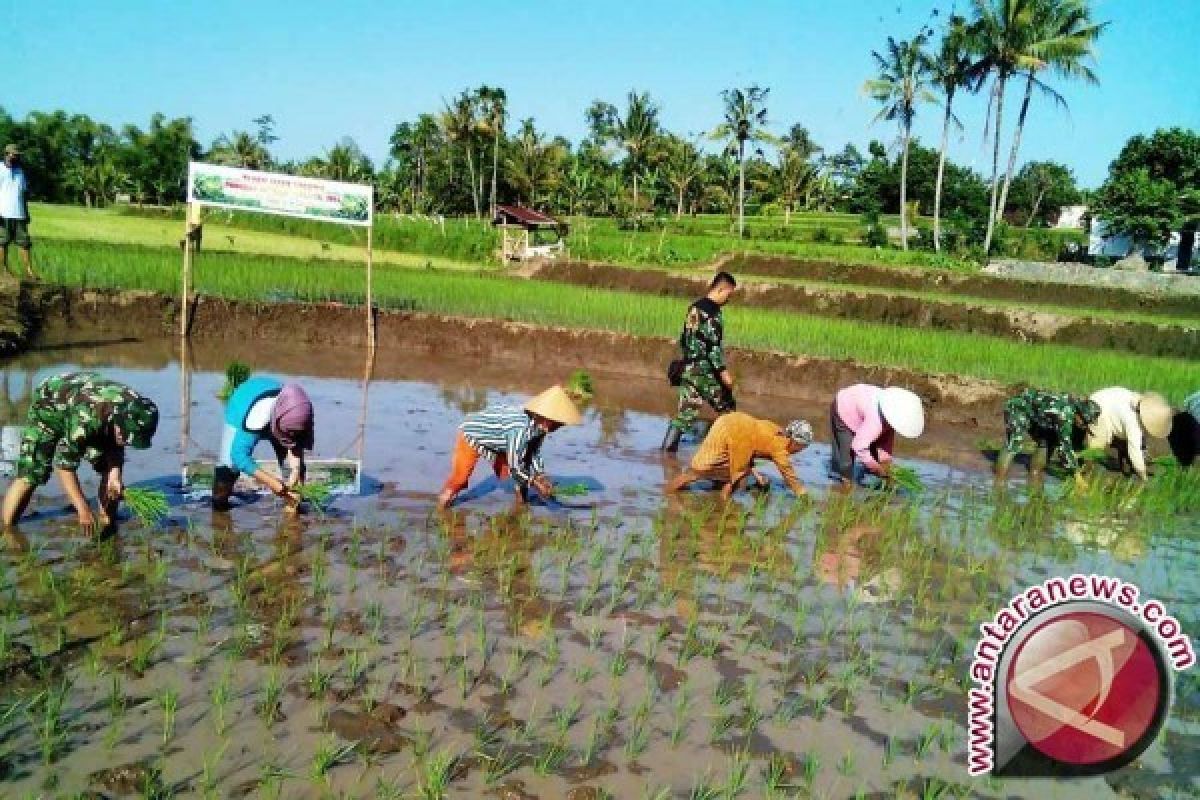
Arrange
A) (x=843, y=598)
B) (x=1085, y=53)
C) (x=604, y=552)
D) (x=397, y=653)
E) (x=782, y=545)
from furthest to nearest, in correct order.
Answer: (x=1085, y=53) → (x=782, y=545) → (x=604, y=552) → (x=843, y=598) → (x=397, y=653)

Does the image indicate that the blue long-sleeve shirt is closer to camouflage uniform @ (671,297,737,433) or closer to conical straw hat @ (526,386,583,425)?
conical straw hat @ (526,386,583,425)

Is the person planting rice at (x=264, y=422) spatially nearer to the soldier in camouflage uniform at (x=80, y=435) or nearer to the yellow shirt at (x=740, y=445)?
the soldier in camouflage uniform at (x=80, y=435)

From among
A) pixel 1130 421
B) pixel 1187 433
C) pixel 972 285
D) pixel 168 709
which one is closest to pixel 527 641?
pixel 168 709

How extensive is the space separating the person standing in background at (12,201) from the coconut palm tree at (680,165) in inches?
1453

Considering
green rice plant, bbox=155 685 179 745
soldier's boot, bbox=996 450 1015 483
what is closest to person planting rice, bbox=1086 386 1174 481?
soldier's boot, bbox=996 450 1015 483

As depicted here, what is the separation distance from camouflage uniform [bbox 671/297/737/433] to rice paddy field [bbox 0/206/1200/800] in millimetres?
489

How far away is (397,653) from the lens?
352cm

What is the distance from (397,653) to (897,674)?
1965mm

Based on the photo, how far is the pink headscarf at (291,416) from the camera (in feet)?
15.0

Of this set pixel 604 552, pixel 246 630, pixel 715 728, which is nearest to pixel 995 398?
pixel 604 552

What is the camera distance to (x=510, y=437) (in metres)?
5.12

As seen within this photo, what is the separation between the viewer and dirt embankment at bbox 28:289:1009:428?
10.3 meters

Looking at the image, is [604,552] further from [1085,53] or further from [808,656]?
[1085,53]

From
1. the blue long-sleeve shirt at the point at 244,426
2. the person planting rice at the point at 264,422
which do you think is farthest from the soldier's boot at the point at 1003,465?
the blue long-sleeve shirt at the point at 244,426
